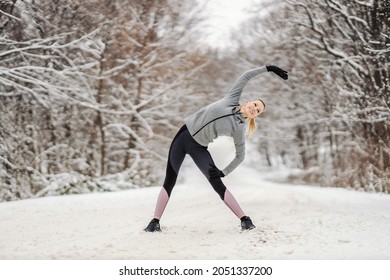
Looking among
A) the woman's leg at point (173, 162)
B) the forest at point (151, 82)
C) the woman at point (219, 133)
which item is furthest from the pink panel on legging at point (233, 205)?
the forest at point (151, 82)

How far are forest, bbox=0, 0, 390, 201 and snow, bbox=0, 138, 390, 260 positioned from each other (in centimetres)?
212

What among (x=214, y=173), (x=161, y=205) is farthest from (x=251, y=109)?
(x=161, y=205)

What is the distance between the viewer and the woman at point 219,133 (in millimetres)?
4289

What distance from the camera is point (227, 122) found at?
427 cm

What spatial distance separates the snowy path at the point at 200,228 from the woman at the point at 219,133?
31 centimetres

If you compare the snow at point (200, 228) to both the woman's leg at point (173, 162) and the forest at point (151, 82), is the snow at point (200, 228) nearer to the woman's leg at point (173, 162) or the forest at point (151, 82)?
the woman's leg at point (173, 162)

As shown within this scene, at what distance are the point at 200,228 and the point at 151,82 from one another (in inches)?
304

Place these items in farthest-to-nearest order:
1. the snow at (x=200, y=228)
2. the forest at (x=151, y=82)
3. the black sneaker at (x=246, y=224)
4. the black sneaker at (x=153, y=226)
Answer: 1. the forest at (x=151, y=82)
2. the black sneaker at (x=153, y=226)
3. the black sneaker at (x=246, y=224)
4. the snow at (x=200, y=228)

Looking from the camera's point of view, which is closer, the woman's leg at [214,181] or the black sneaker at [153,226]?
the woman's leg at [214,181]

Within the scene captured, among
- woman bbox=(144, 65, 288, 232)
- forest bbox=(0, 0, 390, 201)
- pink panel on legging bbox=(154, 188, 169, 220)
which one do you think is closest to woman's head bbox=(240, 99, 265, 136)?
woman bbox=(144, 65, 288, 232)

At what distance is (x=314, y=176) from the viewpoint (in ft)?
42.2

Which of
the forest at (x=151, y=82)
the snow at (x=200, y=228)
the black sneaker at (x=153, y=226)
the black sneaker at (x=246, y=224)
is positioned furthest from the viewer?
the forest at (x=151, y=82)

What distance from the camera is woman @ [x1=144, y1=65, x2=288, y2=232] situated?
429cm

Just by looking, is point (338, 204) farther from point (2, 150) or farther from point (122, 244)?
point (2, 150)
